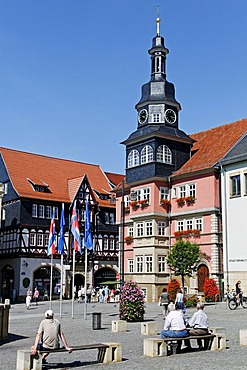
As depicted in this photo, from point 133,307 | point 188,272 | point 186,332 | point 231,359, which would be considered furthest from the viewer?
point 188,272

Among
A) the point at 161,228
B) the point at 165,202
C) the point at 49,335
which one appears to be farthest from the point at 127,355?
the point at 165,202

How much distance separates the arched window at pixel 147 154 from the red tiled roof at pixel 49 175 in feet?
45.8

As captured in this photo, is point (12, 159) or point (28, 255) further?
point (12, 159)

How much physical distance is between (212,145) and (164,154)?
4.13m

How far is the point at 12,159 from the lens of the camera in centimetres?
5919

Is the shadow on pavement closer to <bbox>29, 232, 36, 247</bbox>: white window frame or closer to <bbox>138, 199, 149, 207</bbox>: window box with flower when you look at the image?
<bbox>138, 199, 149, 207</bbox>: window box with flower

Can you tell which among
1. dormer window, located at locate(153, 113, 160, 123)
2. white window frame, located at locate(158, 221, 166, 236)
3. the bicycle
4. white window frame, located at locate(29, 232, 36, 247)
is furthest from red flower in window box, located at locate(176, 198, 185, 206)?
white window frame, located at locate(29, 232, 36, 247)

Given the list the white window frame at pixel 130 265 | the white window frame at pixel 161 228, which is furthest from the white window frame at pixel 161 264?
the white window frame at pixel 130 265

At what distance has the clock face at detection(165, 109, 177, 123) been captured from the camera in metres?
47.5

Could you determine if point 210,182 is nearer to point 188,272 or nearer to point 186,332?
point 188,272

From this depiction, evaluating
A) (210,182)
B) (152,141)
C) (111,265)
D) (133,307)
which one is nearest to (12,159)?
(111,265)

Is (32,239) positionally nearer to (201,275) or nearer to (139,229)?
(139,229)

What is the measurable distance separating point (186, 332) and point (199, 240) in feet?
94.7

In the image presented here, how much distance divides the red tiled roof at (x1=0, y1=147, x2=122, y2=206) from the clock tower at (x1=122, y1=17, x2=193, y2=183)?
40.4 ft
